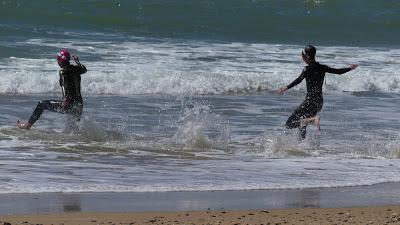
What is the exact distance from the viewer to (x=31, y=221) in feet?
25.2

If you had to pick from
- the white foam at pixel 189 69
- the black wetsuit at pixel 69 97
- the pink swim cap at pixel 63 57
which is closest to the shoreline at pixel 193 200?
the black wetsuit at pixel 69 97

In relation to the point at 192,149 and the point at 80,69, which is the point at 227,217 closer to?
the point at 192,149

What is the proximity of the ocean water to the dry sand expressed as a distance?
4.31 feet

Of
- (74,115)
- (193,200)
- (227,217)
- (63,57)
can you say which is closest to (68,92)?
(74,115)

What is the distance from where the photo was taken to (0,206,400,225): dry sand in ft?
25.5

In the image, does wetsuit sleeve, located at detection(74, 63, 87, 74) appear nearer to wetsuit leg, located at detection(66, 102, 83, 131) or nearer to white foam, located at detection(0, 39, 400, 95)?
wetsuit leg, located at detection(66, 102, 83, 131)

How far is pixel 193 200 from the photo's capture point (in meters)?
8.98

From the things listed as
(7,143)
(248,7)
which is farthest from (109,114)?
(248,7)

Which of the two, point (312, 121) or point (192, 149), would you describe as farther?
point (312, 121)

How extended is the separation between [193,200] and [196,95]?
10.9m

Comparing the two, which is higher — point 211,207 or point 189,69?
point 189,69

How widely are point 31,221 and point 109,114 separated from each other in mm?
8162

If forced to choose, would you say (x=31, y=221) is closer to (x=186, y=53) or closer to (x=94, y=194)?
(x=94, y=194)

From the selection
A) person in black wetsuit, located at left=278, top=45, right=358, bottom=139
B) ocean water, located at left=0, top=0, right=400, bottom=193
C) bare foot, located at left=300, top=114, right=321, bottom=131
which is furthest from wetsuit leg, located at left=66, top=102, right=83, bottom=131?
bare foot, located at left=300, top=114, right=321, bottom=131
